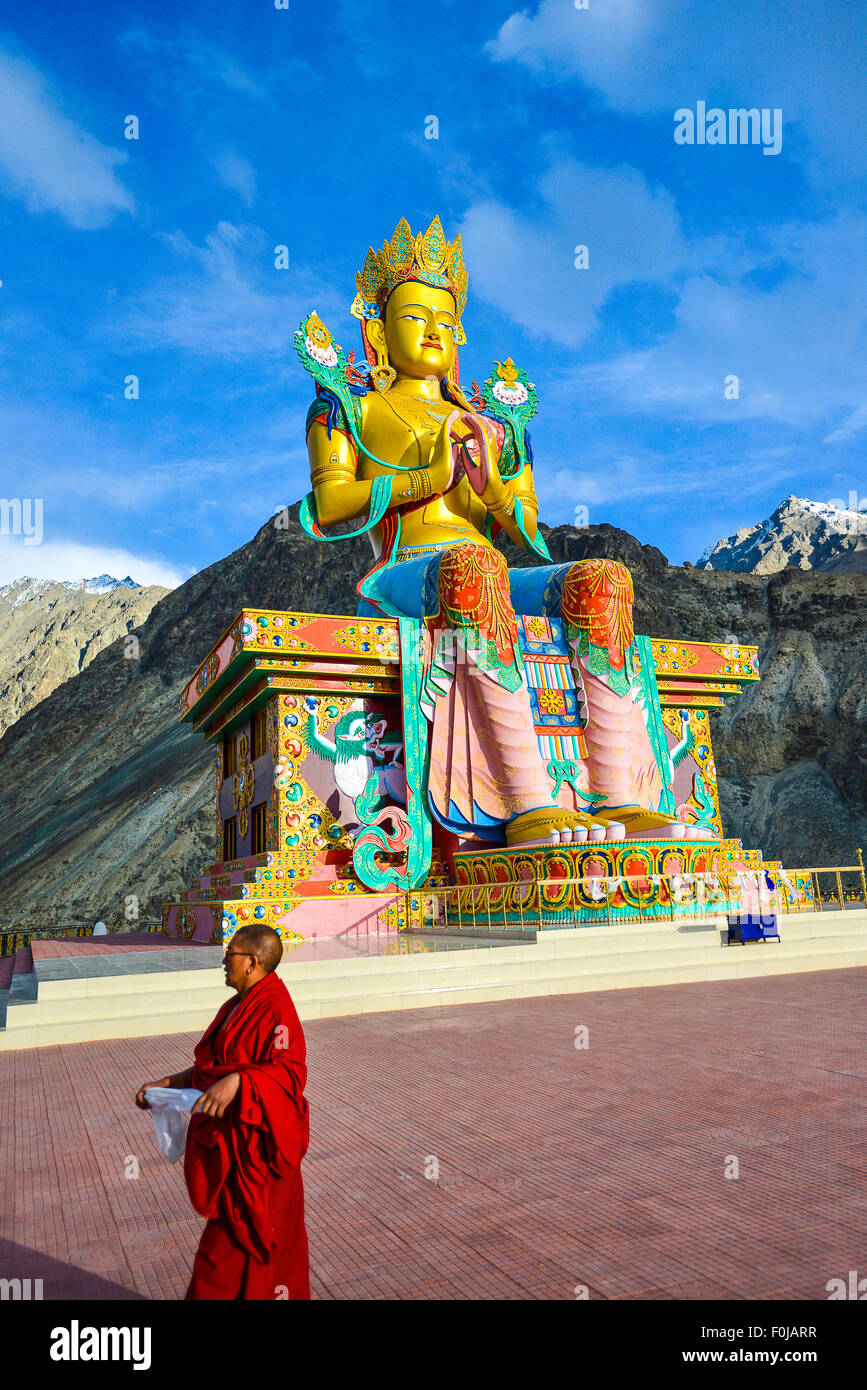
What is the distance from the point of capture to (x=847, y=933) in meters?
10.4

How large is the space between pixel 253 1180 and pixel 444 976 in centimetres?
636

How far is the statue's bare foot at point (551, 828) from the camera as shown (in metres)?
11.6

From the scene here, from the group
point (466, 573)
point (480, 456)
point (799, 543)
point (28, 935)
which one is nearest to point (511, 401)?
point (480, 456)

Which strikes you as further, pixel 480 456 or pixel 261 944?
pixel 480 456

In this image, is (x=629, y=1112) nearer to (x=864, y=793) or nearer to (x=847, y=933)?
(x=847, y=933)

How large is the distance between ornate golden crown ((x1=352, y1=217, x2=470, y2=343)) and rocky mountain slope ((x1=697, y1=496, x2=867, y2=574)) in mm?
48423

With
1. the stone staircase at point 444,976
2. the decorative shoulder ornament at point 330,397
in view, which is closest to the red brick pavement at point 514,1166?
the stone staircase at point 444,976

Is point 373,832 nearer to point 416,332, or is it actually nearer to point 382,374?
point 382,374

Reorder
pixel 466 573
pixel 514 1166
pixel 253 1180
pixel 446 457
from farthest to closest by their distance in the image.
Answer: pixel 446 457 < pixel 466 573 < pixel 514 1166 < pixel 253 1180

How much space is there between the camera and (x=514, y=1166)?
3.85 meters

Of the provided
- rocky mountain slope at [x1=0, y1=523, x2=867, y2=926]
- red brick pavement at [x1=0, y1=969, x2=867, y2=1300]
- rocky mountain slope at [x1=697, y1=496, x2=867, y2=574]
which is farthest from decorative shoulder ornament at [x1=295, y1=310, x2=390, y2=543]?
rocky mountain slope at [x1=697, y1=496, x2=867, y2=574]

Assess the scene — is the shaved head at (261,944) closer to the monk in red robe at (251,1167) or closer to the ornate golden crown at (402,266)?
the monk in red robe at (251,1167)

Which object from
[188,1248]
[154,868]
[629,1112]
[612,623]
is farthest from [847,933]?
[154,868]
